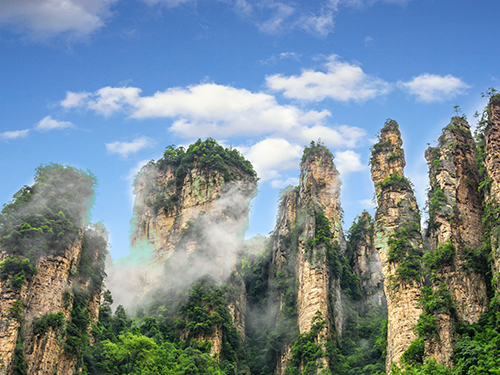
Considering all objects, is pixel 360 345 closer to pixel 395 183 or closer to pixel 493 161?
pixel 395 183

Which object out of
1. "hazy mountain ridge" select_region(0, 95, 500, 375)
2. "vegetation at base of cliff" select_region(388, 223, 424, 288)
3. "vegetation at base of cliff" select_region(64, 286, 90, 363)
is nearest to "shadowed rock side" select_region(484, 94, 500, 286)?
"hazy mountain ridge" select_region(0, 95, 500, 375)

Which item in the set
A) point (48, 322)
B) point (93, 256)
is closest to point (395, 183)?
point (93, 256)

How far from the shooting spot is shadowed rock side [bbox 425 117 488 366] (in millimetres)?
→ 45166

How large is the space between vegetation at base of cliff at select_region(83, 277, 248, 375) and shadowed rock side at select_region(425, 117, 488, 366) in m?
20.0

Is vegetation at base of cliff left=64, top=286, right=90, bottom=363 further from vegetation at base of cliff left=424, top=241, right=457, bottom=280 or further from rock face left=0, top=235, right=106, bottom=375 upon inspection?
vegetation at base of cliff left=424, top=241, right=457, bottom=280

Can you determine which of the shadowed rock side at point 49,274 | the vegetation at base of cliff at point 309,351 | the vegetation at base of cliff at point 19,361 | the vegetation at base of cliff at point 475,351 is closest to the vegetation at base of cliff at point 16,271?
the shadowed rock side at point 49,274

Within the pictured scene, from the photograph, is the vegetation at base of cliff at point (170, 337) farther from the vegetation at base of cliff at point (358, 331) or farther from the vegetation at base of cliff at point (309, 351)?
the vegetation at base of cliff at point (358, 331)

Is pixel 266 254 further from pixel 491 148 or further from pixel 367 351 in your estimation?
pixel 491 148

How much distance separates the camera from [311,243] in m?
66.1

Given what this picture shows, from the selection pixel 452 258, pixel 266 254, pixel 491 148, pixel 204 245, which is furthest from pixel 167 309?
pixel 491 148

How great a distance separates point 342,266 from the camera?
67.9 metres

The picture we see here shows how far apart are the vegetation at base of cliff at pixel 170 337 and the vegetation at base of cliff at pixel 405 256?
650 inches

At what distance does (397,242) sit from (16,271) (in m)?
28.5

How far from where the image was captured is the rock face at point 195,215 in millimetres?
70625
